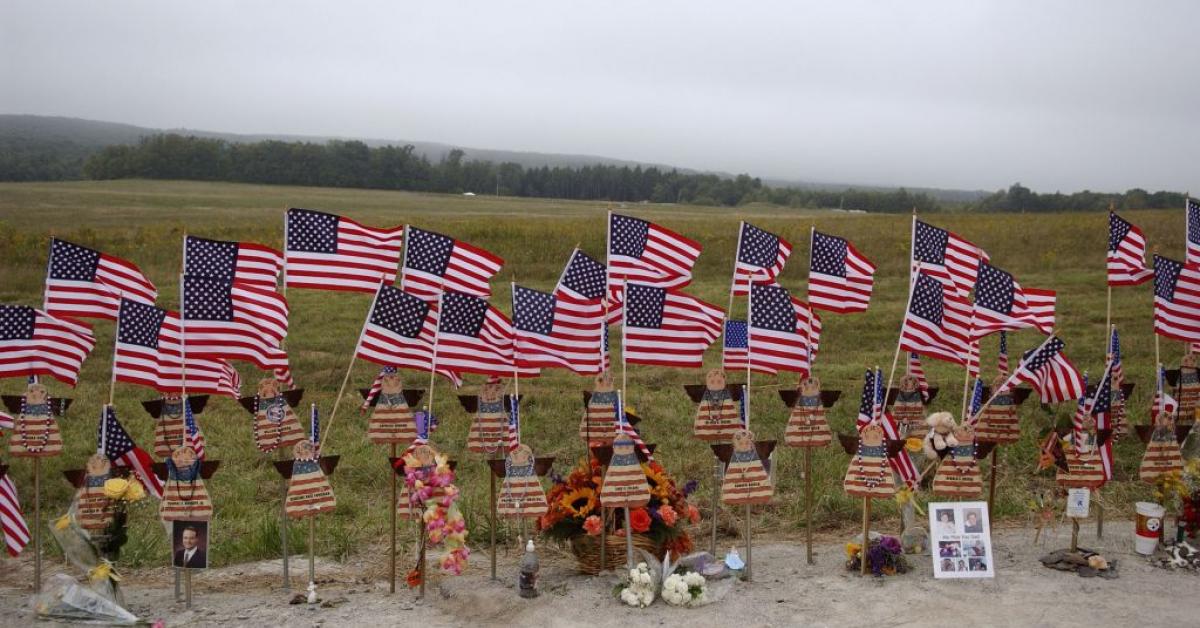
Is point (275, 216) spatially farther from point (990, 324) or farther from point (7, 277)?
point (990, 324)

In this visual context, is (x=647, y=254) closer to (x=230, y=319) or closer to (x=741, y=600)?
(x=741, y=600)

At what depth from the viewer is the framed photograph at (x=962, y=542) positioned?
8234 mm


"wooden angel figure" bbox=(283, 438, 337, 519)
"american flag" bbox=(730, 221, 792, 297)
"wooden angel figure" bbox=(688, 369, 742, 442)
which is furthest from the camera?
"american flag" bbox=(730, 221, 792, 297)

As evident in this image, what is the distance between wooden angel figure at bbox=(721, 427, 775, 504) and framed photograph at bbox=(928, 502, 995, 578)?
4.54 feet

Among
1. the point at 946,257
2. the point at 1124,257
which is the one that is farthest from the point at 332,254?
the point at 1124,257

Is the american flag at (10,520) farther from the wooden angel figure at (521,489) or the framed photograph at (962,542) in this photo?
the framed photograph at (962,542)

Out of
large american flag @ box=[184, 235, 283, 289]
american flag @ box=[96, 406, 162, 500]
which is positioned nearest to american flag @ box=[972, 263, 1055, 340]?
large american flag @ box=[184, 235, 283, 289]

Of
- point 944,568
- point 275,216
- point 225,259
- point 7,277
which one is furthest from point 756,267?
point 275,216

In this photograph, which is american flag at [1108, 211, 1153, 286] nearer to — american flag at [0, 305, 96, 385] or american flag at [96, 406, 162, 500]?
american flag at [96, 406, 162, 500]

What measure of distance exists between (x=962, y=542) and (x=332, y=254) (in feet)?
18.6

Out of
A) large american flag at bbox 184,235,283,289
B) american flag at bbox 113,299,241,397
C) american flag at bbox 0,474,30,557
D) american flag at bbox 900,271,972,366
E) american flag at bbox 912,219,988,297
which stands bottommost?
american flag at bbox 0,474,30,557

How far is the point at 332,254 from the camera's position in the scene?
335 inches

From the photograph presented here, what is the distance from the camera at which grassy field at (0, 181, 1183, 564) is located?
35.6 feet

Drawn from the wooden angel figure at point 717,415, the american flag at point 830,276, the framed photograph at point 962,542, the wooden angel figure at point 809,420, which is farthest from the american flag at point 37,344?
the framed photograph at point 962,542
